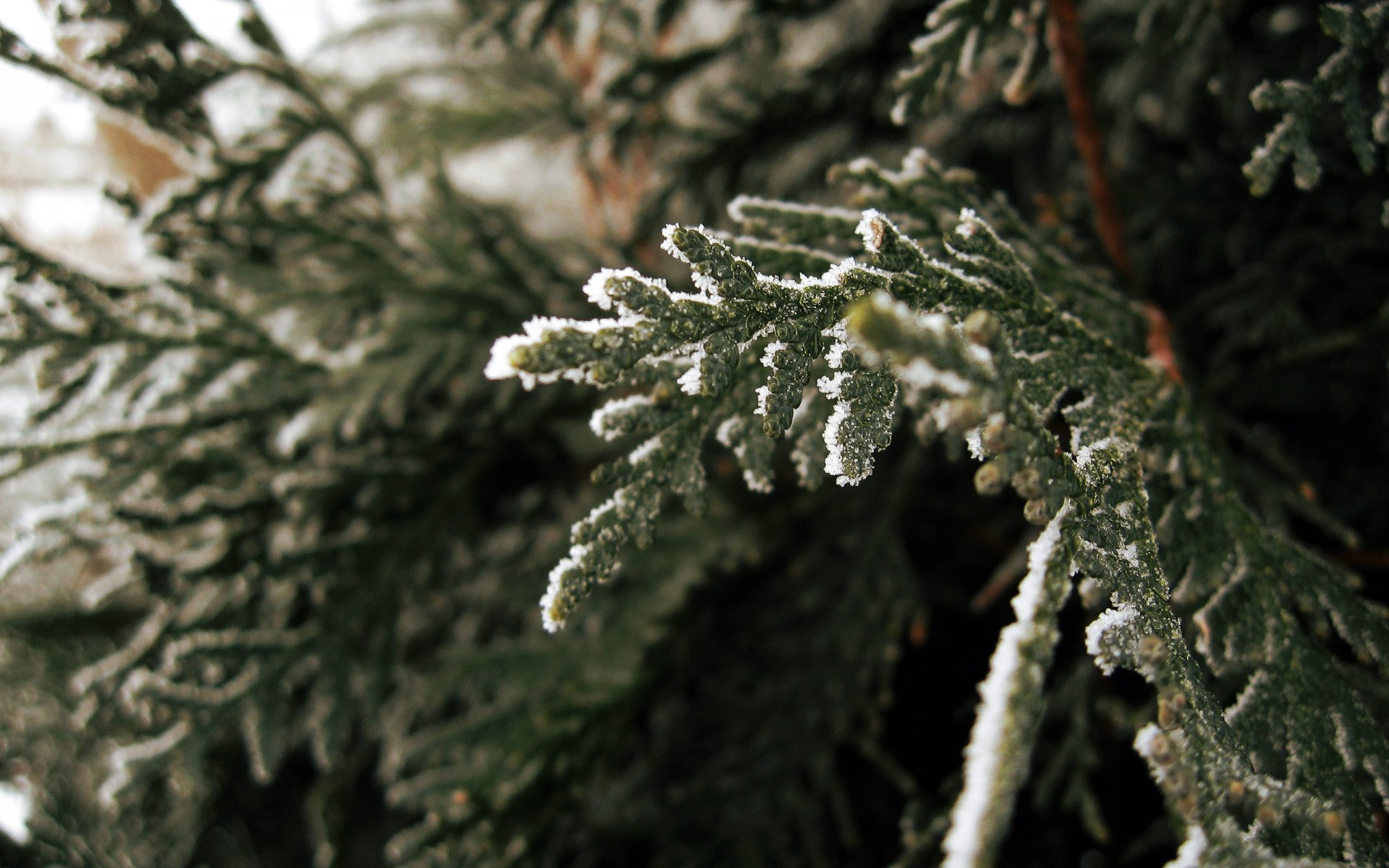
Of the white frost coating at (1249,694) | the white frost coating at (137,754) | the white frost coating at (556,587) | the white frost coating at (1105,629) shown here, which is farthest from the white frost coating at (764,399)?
the white frost coating at (137,754)

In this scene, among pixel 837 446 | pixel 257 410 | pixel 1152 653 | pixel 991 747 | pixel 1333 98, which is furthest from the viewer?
pixel 257 410

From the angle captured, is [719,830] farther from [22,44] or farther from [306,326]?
[22,44]

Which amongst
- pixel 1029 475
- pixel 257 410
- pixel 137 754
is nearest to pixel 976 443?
pixel 1029 475

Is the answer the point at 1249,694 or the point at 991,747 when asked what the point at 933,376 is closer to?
the point at 991,747

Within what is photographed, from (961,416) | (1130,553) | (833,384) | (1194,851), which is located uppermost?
(833,384)

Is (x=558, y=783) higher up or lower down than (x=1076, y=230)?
lower down

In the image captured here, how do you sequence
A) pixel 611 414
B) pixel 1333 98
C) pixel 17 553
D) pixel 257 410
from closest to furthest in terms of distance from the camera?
pixel 611 414 → pixel 1333 98 → pixel 17 553 → pixel 257 410

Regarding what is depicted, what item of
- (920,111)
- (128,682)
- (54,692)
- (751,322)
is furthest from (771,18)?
(54,692)

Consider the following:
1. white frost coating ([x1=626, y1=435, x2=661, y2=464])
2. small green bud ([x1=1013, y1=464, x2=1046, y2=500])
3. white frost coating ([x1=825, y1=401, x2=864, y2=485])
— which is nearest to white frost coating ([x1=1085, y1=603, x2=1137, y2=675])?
small green bud ([x1=1013, y1=464, x2=1046, y2=500])
